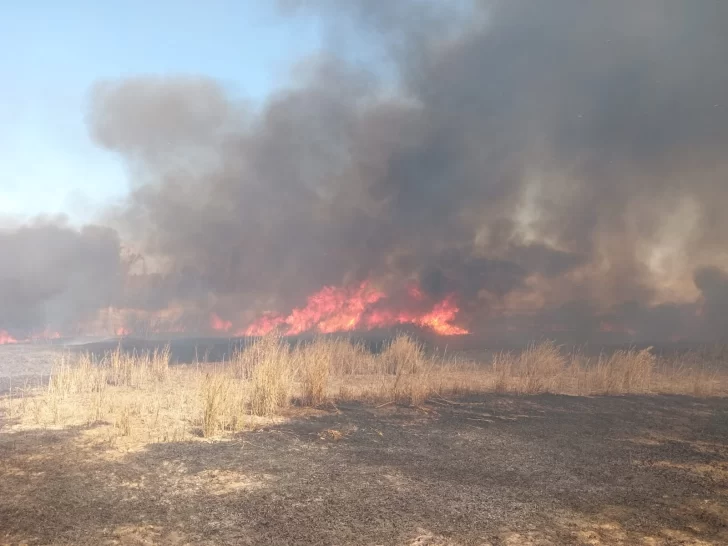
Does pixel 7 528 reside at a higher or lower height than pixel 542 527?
lower

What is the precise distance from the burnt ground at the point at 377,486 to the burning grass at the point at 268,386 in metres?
0.90

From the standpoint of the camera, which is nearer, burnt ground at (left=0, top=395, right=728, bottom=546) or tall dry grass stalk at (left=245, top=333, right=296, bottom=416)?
burnt ground at (left=0, top=395, right=728, bottom=546)

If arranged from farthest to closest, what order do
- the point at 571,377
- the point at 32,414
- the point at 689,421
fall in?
the point at 571,377
the point at 689,421
the point at 32,414

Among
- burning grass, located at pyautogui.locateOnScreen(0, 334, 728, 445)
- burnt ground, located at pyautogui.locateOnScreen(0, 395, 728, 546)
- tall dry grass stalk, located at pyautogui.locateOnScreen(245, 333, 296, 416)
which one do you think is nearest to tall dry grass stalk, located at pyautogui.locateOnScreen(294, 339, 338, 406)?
burning grass, located at pyautogui.locateOnScreen(0, 334, 728, 445)

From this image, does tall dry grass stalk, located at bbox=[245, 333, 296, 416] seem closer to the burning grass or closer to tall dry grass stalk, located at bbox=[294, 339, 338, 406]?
the burning grass

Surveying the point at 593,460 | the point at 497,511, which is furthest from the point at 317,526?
the point at 593,460

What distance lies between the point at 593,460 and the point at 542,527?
3290 millimetres

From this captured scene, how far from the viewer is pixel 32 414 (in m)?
10.5

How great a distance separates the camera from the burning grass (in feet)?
32.5

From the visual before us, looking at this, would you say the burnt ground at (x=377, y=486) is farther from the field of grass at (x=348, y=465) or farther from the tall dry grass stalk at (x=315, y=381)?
the tall dry grass stalk at (x=315, y=381)

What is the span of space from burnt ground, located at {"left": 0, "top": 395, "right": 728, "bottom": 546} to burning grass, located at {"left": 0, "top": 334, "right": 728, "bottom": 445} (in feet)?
2.97

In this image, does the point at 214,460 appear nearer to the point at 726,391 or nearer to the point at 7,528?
the point at 7,528

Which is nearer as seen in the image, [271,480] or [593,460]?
[271,480]

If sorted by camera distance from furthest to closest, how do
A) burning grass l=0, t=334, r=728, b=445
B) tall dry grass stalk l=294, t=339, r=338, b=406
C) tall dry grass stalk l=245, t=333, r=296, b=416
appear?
tall dry grass stalk l=294, t=339, r=338, b=406, tall dry grass stalk l=245, t=333, r=296, b=416, burning grass l=0, t=334, r=728, b=445
